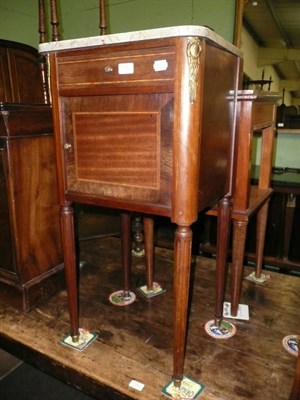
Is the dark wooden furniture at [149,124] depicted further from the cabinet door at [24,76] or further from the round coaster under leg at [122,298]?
the cabinet door at [24,76]

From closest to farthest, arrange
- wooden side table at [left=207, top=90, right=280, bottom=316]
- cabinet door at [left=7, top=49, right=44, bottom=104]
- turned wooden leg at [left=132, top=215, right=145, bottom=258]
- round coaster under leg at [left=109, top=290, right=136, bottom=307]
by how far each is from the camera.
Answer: wooden side table at [left=207, top=90, right=280, bottom=316] → round coaster under leg at [left=109, top=290, right=136, bottom=307] → turned wooden leg at [left=132, top=215, right=145, bottom=258] → cabinet door at [left=7, top=49, right=44, bottom=104]

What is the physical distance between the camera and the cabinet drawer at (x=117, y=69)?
A: 860 millimetres

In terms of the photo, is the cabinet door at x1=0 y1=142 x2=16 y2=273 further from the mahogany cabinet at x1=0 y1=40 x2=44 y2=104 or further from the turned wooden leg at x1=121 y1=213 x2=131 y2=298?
the mahogany cabinet at x1=0 y1=40 x2=44 y2=104

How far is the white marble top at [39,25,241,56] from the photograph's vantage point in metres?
0.80

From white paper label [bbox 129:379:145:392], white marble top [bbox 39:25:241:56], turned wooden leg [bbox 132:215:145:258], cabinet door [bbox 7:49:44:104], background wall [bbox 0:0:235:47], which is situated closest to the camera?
white marble top [bbox 39:25:241:56]

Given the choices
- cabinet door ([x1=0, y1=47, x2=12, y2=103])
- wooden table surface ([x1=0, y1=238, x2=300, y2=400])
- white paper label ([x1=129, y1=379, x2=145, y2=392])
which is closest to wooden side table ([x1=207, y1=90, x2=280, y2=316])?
wooden table surface ([x1=0, y1=238, x2=300, y2=400])

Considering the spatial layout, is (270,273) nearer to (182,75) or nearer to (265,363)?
(265,363)

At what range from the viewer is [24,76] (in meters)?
2.68

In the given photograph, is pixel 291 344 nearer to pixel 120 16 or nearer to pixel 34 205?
pixel 34 205

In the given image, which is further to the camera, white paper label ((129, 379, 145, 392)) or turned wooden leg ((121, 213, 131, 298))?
turned wooden leg ((121, 213, 131, 298))

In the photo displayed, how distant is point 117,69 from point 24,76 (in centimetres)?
209

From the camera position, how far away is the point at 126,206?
3.34ft

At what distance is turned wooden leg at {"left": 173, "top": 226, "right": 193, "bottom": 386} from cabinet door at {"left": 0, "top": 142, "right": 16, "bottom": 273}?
804mm

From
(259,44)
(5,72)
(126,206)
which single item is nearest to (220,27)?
(259,44)
